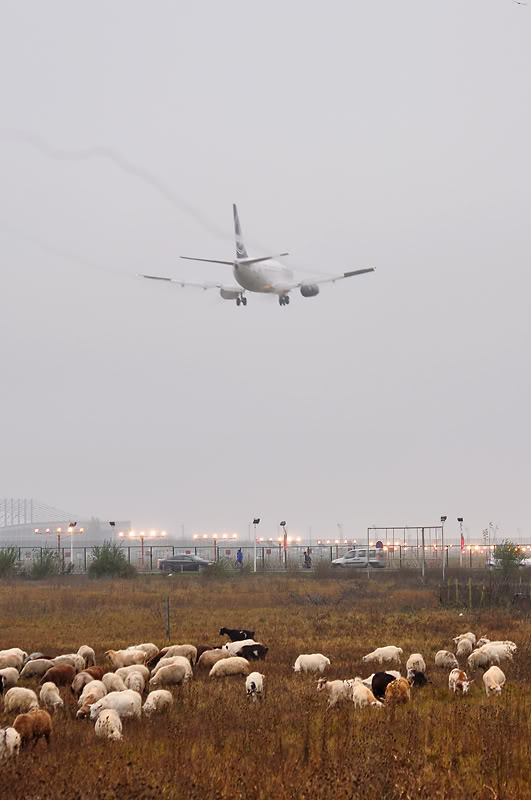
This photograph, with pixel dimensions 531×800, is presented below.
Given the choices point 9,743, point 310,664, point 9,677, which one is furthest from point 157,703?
point 310,664

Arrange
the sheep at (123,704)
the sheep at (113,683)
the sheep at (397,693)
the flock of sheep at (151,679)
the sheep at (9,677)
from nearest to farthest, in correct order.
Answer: the flock of sheep at (151,679) < the sheep at (123,704) < the sheep at (397,693) < the sheep at (113,683) < the sheep at (9,677)

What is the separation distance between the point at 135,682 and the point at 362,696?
379 cm

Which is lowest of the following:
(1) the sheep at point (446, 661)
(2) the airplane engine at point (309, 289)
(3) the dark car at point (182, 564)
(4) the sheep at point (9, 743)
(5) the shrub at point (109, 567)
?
Answer: (3) the dark car at point (182, 564)

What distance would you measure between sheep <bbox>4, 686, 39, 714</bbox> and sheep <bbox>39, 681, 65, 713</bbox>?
23cm

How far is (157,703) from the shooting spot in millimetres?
13242

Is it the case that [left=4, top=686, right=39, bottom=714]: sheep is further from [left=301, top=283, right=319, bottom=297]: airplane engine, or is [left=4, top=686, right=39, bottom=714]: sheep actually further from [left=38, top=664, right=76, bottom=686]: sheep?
[left=301, top=283, right=319, bottom=297]: airplane engine

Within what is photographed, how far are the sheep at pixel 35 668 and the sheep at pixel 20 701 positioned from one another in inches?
146

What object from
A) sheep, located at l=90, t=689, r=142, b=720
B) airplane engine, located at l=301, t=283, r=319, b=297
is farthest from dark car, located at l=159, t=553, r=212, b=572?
sheep, located at l=90, t=689, r=142, b=720

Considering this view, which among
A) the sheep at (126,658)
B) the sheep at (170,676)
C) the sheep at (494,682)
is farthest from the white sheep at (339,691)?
the sheep at (126,658)

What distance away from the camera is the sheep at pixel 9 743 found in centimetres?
1021

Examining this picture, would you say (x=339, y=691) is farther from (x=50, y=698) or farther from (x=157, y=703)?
(x=50, y=698)

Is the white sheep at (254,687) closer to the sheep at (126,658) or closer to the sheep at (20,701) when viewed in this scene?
the sheep at (20,701)

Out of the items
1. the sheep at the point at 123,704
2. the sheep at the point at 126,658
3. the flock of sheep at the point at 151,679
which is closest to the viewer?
the flock of sheep at the point at 151,679

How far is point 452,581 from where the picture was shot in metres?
41.8
